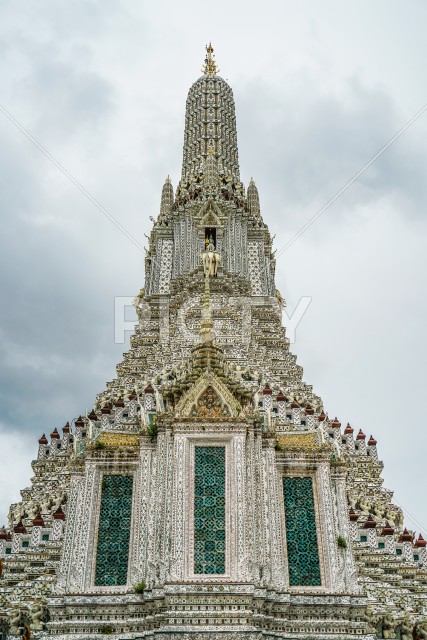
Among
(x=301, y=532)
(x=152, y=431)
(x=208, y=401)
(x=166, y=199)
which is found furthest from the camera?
(x=166, y=199)

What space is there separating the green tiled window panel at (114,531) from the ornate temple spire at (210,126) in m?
31.1

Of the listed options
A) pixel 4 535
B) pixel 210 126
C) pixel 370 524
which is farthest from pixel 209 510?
pixel 210 126

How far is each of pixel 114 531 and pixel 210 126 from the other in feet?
124

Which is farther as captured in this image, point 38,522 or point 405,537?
point 405,537

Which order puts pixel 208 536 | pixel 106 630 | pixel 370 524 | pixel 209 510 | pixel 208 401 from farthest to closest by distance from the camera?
pixel 370 524, pixel 208 401, pixel 209 510, pixel 208 536, pixel 106 630

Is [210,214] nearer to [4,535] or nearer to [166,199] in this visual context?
[166,199]

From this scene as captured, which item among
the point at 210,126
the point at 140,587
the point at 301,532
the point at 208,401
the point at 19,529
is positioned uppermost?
the point at 210,126

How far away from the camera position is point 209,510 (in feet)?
69.7

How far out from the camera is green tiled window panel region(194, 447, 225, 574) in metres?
20.4

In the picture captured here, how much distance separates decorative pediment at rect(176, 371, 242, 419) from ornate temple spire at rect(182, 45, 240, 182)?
96.6 feet

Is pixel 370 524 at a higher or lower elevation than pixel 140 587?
higher

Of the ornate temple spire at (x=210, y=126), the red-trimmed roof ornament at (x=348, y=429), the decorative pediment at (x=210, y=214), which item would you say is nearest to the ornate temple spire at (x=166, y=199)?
the ornate temple spire at (x=210, y=126)

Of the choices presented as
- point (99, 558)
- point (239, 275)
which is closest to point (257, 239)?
point (239, 275)

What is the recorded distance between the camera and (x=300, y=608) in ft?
69.1
